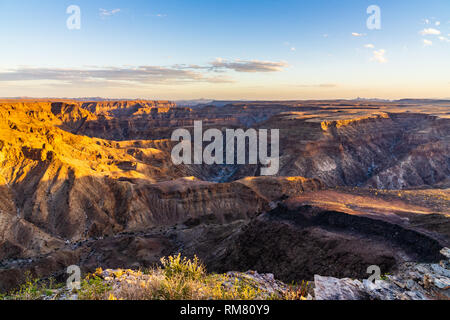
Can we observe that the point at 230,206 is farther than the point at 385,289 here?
Yes

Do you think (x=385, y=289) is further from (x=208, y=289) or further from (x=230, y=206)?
(x=230, y=206)

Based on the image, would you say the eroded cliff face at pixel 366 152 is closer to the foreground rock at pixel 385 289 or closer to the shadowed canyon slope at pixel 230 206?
the shadowed canyon slope at pixel 230 206

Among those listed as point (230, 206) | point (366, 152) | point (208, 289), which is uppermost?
point (208, 289)

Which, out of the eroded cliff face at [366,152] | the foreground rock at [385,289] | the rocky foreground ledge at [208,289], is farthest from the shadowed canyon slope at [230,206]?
the rocky foreground ledge at [208,289]

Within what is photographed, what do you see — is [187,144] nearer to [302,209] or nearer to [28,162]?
[28,162]

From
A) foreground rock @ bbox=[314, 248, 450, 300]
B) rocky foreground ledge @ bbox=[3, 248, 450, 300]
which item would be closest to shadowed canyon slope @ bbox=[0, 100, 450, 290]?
foreground rock @ bbox=[314, 248, 450, 300]

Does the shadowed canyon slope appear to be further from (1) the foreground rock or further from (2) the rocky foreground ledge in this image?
(2) the rocky foreground ledge

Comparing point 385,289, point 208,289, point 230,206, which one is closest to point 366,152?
point 230,206

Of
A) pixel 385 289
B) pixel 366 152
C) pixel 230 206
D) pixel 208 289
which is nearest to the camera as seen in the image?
pixel 208 289
